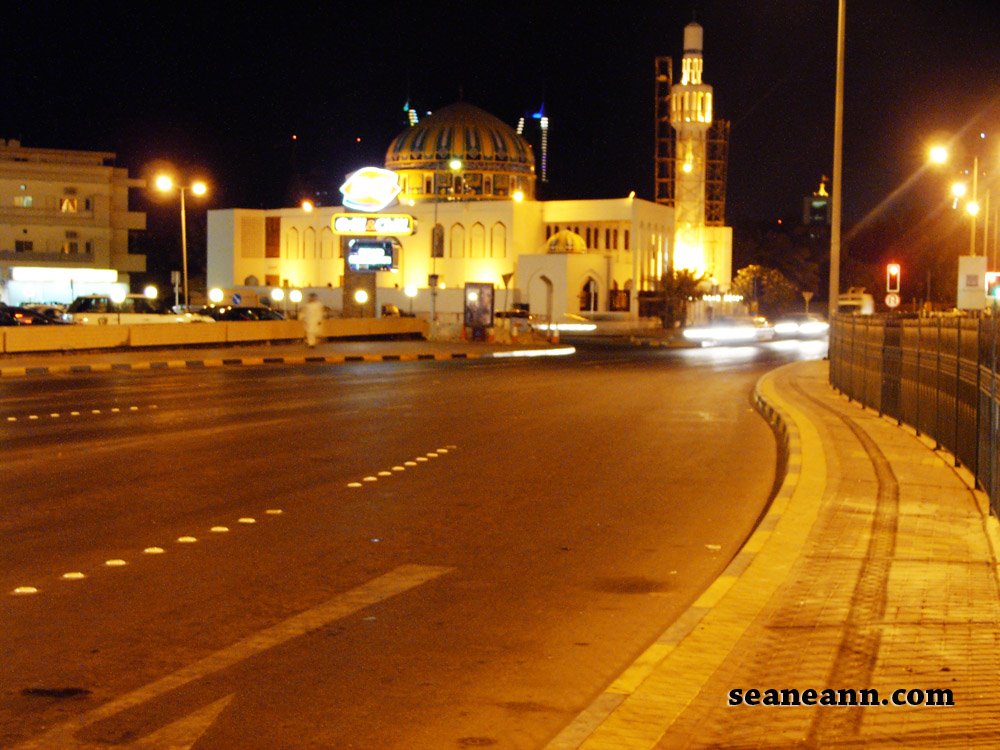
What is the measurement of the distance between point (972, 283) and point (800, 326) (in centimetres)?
6513

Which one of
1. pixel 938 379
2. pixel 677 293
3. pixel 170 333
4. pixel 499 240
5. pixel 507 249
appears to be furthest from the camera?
pixel 499 240

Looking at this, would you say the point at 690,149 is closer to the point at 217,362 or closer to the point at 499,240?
the point at 499,240

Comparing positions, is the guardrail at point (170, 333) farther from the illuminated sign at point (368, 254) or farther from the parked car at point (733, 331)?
the parked car at point (733, 331)

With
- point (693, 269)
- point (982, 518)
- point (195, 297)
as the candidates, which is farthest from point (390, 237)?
point (982, 518)

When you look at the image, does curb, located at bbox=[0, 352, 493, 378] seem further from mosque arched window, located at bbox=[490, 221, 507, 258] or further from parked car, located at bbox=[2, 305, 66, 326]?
mosque arched window, located at bbox=[490, 221, 507, 258]

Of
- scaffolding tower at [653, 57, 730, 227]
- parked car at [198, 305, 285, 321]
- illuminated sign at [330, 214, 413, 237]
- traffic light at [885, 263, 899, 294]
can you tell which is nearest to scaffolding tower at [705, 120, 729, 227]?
scaffolding tower at [653, 57, 730, 227]

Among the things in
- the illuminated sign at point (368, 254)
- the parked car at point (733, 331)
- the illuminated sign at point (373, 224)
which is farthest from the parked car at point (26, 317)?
the parked car at point (733, 331)

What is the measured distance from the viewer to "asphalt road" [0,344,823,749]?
233 inches

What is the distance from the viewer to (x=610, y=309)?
8650 cm

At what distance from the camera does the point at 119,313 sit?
45.6 metres

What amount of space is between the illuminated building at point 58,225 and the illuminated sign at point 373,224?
22844 millimetres

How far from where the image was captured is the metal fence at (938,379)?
1134 centimetres

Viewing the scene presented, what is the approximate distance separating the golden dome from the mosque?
0.32 feet

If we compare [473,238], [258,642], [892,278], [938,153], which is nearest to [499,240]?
[473,238]
